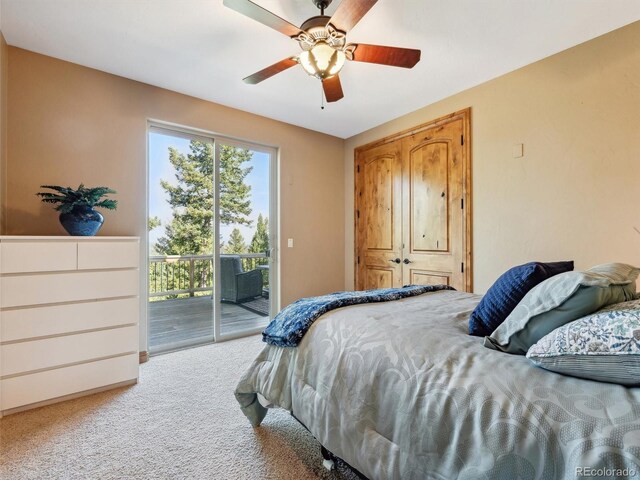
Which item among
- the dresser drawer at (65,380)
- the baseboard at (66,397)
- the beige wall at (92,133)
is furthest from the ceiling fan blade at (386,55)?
the baseboard at (66,397)

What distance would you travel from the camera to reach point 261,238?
3773 mm

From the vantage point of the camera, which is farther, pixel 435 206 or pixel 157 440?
pixel 435 206

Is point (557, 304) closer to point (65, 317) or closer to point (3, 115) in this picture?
point (65, 317)

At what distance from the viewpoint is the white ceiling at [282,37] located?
1968mm

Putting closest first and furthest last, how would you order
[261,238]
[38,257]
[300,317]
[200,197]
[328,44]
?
[300,317] → [328,44] → [38,257] → [200,197] → [261,238]

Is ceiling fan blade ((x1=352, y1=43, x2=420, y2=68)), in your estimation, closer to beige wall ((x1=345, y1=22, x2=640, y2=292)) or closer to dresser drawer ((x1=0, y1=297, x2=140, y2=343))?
beige wall ((x1=345, y1=22, x2=640, y2=292))

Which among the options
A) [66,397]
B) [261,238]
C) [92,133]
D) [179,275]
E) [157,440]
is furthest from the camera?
[261,238]

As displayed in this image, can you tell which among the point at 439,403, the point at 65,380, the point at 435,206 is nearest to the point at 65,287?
the point at 65,380

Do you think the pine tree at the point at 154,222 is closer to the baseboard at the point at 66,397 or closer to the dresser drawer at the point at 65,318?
the dresser drawer at the point at 65,318

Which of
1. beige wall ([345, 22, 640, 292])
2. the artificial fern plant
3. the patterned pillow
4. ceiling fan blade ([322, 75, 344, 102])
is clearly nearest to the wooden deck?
the artificial fern plant

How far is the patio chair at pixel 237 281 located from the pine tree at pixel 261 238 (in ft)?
0.79

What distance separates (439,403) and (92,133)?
327 centimetres

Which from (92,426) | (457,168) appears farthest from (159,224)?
(457,168)

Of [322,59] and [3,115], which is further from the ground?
[322,59]
